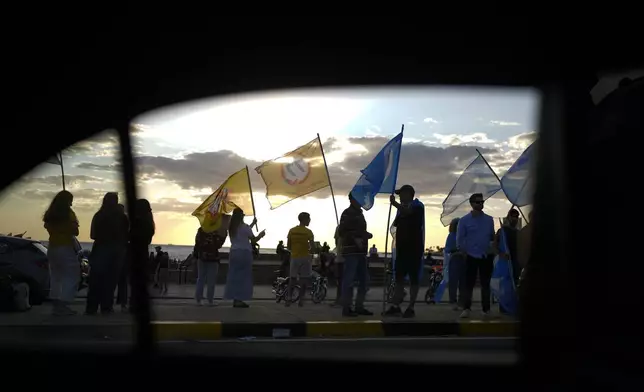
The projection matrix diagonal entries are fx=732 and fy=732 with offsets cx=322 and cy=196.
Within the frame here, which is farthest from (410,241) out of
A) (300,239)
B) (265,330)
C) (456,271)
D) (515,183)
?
(265,330)

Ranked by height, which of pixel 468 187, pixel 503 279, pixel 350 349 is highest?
pixel 468 187

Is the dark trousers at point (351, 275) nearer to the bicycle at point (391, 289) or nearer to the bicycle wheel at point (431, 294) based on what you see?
the bicycle at point (391, 289)

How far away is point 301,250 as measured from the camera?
1200 centimetres

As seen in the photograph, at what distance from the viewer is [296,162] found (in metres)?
12.4

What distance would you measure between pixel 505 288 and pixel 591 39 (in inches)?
218

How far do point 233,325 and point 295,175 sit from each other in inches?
166

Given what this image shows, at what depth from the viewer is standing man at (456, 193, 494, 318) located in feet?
33.8

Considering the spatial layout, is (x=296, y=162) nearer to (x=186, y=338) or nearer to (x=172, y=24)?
(x=186, y=338)

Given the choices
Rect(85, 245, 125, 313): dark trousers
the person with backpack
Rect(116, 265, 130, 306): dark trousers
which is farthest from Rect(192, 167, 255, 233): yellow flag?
Rect(116, 265, 130, 306): dark trousers

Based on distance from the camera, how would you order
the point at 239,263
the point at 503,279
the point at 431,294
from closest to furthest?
the point at 503,279
the point at 239,263
the point at 431,294

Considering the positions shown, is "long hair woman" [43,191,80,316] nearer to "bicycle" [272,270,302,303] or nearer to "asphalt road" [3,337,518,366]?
"asphalt road" [3,337,518,366]

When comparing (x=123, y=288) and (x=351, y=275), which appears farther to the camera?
(x=351, y=275)

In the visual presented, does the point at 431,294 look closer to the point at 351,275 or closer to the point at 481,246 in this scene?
the point at 481,246

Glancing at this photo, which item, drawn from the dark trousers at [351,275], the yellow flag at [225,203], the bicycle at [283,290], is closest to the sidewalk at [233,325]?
the dark trousers at [351,275]
